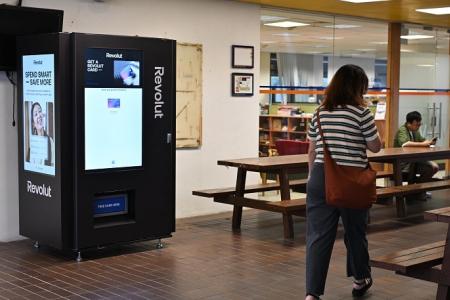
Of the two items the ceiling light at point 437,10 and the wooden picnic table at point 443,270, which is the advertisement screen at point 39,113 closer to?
the wooden picnic table at point 443,270

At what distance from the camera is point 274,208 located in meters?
6.63

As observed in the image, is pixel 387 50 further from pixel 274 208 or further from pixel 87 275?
pixel 87 275

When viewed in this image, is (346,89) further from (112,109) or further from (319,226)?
(112,109)

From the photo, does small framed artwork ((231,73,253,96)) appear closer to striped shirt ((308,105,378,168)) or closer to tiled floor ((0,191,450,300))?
tiled floor ((0,191,450,300))

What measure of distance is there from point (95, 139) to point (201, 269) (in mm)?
1380

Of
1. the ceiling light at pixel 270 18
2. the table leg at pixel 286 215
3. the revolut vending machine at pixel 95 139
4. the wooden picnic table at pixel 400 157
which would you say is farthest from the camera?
the ceiling light at pixel 270 18

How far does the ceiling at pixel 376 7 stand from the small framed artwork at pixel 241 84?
0.89 metres

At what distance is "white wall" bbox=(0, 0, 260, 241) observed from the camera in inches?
279

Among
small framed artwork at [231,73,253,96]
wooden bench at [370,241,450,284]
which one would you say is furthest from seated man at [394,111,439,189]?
wooden bench at [370,241,450,284]

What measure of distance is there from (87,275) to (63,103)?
1.38 m

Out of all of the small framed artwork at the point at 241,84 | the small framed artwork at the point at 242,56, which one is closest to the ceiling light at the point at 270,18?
the small framed artwork at the point at 242,56

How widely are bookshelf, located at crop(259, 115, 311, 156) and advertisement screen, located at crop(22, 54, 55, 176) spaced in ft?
12.0

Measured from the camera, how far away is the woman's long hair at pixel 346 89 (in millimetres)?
4258

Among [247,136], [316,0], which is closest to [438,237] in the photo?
[247,136]
